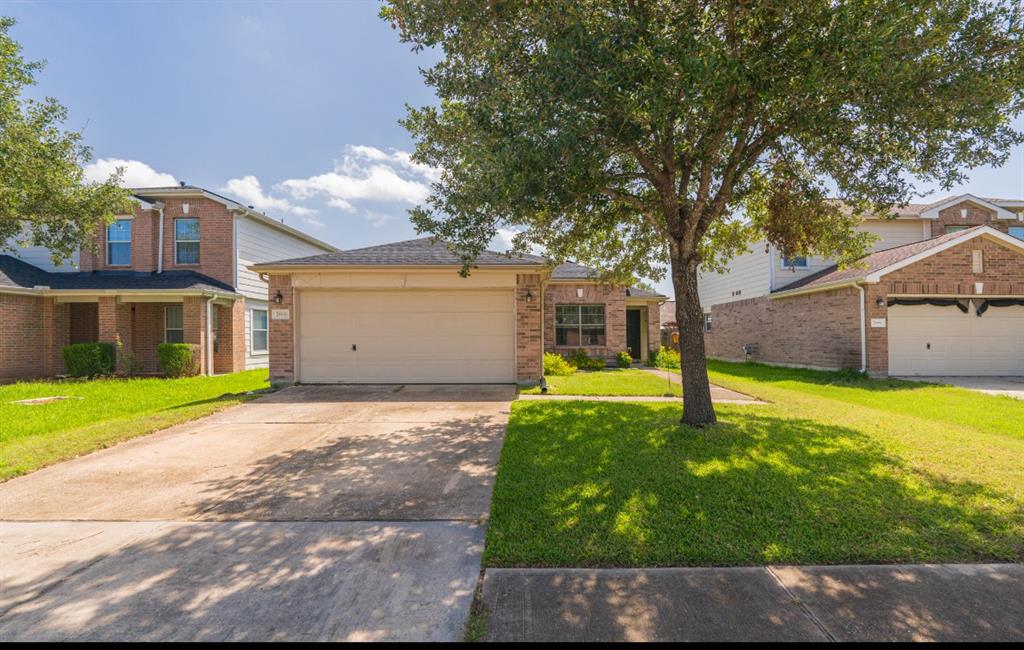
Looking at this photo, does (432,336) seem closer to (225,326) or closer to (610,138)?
(610,138)

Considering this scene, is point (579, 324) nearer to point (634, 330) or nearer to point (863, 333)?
point (634, 330)

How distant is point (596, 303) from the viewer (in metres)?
15.7

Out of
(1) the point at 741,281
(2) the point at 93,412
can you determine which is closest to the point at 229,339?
(2) the point at 93,412

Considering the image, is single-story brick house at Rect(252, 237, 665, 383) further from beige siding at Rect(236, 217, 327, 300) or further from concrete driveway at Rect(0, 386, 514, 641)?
beige siding at Rect(236, 217, 327, 300)

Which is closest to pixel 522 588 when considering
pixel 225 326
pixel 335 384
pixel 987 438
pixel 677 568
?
pixel 677 568

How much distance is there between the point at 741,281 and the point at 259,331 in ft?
65.7

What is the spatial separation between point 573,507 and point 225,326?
15094 millimetres

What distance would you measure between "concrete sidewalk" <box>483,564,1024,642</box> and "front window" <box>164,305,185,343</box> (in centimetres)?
1630

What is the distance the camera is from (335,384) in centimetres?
1063

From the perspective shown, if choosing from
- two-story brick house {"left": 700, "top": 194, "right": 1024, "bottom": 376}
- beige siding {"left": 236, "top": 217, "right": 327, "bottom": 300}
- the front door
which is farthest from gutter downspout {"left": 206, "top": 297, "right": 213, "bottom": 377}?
two-story brick house {"left": 700, "top": 194, "right": 1024, "bottom": 376}

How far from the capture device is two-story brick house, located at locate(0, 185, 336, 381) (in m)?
13.5

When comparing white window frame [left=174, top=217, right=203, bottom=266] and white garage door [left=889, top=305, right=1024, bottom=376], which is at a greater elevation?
white window frame [left=174, top=217, right=203, bottom=266]

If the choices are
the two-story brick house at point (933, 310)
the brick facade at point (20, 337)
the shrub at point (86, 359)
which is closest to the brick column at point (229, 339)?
the shrub at point (86, 359)

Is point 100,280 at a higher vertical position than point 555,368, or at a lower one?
higher
